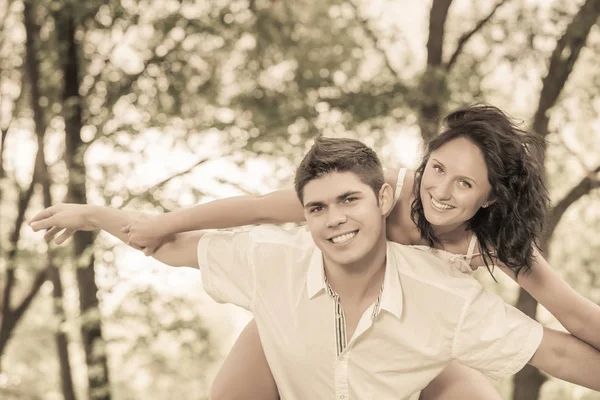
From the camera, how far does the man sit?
2.31 m

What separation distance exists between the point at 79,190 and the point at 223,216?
4368 millimetres

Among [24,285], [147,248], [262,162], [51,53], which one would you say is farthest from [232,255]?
[24,285]

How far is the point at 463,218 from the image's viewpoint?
2.52 meters

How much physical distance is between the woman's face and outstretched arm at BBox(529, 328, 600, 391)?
445 millimetres

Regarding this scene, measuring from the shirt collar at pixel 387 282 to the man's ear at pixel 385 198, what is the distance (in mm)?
116

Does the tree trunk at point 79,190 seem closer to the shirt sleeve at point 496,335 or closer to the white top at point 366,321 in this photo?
the white top at point 366,321

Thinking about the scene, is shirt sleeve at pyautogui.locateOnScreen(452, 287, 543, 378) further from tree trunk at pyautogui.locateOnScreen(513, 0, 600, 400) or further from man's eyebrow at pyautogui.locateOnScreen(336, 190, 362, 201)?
tree trunk at pyautogui.locateOnScreen(513, 0, 600, 400)

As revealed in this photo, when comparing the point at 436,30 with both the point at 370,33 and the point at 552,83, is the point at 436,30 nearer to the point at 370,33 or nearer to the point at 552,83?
the point at 370,33

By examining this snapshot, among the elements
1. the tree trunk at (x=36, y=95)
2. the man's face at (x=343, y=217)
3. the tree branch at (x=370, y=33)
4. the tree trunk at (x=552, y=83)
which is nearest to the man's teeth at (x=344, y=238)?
the man's face at (x=343, y=217)

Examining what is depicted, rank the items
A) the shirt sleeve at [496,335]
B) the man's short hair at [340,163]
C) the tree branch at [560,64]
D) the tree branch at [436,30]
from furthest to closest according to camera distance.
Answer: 1. the tree branch at [436,30]
2. the tree branch at [560,64]
3. the man's short hair at [340,163]
4. the shirt sleeve at [496,335]

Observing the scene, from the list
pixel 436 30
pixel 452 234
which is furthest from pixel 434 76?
pixel 452 234

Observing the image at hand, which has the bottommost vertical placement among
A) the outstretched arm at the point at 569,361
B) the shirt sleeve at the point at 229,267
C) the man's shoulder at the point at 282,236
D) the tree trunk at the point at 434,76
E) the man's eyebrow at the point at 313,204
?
the outstretched arm at the point at 569,361

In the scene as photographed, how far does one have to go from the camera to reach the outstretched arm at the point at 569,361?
2316 mm

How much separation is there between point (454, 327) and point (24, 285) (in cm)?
1041
